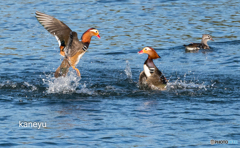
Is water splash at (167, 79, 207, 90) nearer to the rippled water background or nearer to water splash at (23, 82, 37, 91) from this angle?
the rippled water background

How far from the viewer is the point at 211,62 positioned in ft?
47.9

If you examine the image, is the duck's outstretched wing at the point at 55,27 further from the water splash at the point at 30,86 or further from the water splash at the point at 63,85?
the water splash at the point at 30,86

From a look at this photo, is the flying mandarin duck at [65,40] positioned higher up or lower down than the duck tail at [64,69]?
higher up

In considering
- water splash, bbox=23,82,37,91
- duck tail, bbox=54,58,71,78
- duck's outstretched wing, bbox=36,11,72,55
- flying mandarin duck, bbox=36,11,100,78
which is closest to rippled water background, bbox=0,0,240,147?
water splash, bbox=23,82,37,91

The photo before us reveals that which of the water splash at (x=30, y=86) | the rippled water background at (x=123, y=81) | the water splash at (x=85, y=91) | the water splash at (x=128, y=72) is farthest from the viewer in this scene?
the water splash at (x=128, y=72)

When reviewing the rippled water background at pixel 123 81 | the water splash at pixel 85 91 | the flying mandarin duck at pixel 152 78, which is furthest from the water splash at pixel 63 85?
the flying mandarin duck at pixel 152 78

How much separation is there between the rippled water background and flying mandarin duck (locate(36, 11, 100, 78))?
0.44 metres

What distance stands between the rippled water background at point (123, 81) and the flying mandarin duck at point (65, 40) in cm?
44

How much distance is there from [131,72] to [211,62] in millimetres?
2873

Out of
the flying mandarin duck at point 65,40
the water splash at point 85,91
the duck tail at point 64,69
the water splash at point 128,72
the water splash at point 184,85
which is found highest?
the flying mandarin duck at point 65,40

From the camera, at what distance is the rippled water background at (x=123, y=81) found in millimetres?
8383

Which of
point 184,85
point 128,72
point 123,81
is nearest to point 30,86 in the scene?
point 123,81

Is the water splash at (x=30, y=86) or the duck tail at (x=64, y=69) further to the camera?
the duck tail at (x=64, y=69)

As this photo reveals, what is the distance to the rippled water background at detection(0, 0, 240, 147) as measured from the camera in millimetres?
8383
